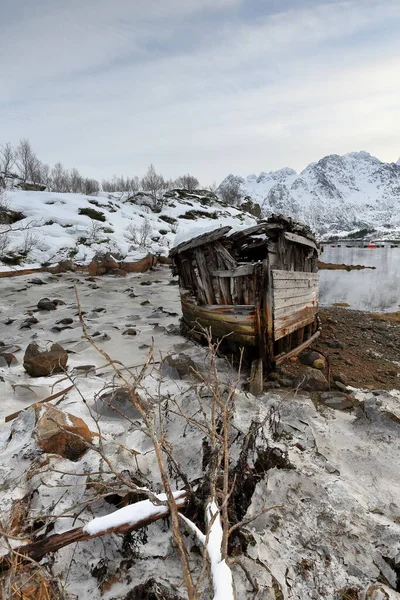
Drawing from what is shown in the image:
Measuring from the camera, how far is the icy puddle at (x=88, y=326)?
448 centimetres

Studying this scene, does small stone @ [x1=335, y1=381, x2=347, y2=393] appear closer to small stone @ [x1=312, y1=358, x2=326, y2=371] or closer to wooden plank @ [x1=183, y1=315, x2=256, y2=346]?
small stone @ [x1=312, y1=358, x2=326, y2=371]

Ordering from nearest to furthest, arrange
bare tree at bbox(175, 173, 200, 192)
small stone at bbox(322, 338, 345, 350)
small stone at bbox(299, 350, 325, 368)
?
small stone at bbox(299, 350, 325, 368) < small stone at bbox(322, 338, 345, 350) < bare tree at bbox(175, 173, 200, 192)

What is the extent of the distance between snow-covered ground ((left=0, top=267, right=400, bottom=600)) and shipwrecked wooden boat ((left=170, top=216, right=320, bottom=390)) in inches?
40.6

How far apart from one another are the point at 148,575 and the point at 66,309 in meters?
9.20

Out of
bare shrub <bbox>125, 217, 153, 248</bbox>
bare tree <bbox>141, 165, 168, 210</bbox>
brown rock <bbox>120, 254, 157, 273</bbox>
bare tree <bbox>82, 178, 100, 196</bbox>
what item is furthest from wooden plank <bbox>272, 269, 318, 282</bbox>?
bare tree <bbox>82, 178, 100, 196</bbox>

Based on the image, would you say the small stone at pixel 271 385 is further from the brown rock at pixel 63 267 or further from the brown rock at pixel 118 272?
the brown rock at pixel 63 267

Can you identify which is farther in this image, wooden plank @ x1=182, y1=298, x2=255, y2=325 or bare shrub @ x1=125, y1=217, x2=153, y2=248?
bare shrub @ x1=125, y1=217, x2=153, y2=248

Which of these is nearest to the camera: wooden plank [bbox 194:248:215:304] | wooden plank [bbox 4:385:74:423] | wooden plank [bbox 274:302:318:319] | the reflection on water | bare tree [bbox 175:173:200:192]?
wooden plank [bbox 4:385:74:423]

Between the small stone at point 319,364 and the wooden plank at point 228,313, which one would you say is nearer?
the wooden plank at point 228,313

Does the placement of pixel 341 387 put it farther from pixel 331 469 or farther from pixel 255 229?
pixel 255 229

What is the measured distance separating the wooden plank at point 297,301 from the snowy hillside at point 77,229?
30.3 ft

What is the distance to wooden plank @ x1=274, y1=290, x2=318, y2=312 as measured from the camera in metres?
5.03

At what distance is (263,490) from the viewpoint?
2.59 m

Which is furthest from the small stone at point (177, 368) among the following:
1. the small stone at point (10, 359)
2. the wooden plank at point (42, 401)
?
the small stone at point (10, 359)
